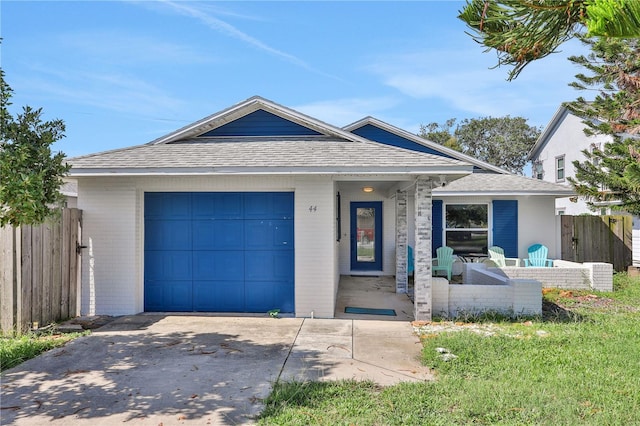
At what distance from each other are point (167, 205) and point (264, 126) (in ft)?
9.86

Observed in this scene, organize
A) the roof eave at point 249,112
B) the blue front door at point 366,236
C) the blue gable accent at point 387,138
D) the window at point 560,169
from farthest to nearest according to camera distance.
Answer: the window at point 560,169 < the blue gable accent at point 387,138 < the blue front door at point 366,236 < the roof eave at point 249,112

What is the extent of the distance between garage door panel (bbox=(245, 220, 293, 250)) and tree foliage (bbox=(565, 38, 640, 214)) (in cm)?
941

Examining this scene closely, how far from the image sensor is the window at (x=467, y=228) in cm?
1360

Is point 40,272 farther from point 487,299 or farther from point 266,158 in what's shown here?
point 487,299

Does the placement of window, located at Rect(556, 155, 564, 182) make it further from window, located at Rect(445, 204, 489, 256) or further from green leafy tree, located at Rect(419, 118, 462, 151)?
green leafy tree, located at Rect(419, 118, 462, 151)

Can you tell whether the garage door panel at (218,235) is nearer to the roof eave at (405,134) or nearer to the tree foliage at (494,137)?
the roof eave at (405,134)

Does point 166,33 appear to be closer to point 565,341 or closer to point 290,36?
point 290,36

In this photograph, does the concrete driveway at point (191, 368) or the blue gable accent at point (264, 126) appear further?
the blue gable accent at point (264, 126)

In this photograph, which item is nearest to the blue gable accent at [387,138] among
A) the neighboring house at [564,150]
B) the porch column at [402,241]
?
the porch column at [402,241]

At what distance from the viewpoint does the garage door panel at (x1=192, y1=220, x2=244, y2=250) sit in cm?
820

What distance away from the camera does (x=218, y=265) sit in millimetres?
8211

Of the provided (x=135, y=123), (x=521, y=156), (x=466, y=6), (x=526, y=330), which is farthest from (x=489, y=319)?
(x=521, y=156)

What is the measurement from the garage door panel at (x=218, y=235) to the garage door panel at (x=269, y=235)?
181 millimetres

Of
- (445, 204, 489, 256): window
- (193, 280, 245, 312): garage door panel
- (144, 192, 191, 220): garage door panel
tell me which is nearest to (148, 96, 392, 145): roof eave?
(144, 192, 191, 220): garage door panel
